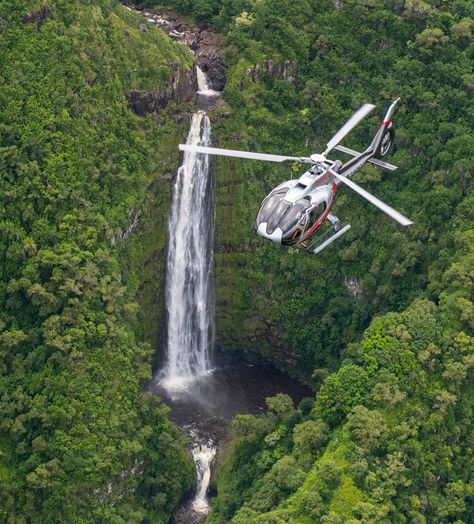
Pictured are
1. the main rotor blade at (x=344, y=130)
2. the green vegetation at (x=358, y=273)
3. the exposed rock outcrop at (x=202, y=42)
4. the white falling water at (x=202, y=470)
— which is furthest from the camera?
the exposed rock outcrop at (x=202, y=42)

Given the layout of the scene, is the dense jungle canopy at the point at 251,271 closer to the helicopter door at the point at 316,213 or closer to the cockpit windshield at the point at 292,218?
the helicopter door at the point at 316,213

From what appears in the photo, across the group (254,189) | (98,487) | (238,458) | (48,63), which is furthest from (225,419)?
(48,63)

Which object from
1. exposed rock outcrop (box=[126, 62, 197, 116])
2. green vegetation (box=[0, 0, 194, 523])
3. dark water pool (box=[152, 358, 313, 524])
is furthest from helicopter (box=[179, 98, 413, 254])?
exposed rock outcrop (box=[126, 62, 197, 116])

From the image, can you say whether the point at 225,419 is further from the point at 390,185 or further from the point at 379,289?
the point at 390,185

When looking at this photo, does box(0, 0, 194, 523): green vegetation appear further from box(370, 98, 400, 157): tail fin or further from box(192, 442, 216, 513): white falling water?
box(370, 98, 400, 157): tail fin

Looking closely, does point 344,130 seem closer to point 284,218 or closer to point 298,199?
point 298,199

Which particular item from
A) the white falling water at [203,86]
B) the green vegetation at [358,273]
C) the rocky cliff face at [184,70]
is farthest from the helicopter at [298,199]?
the white falling water at [203,86]
